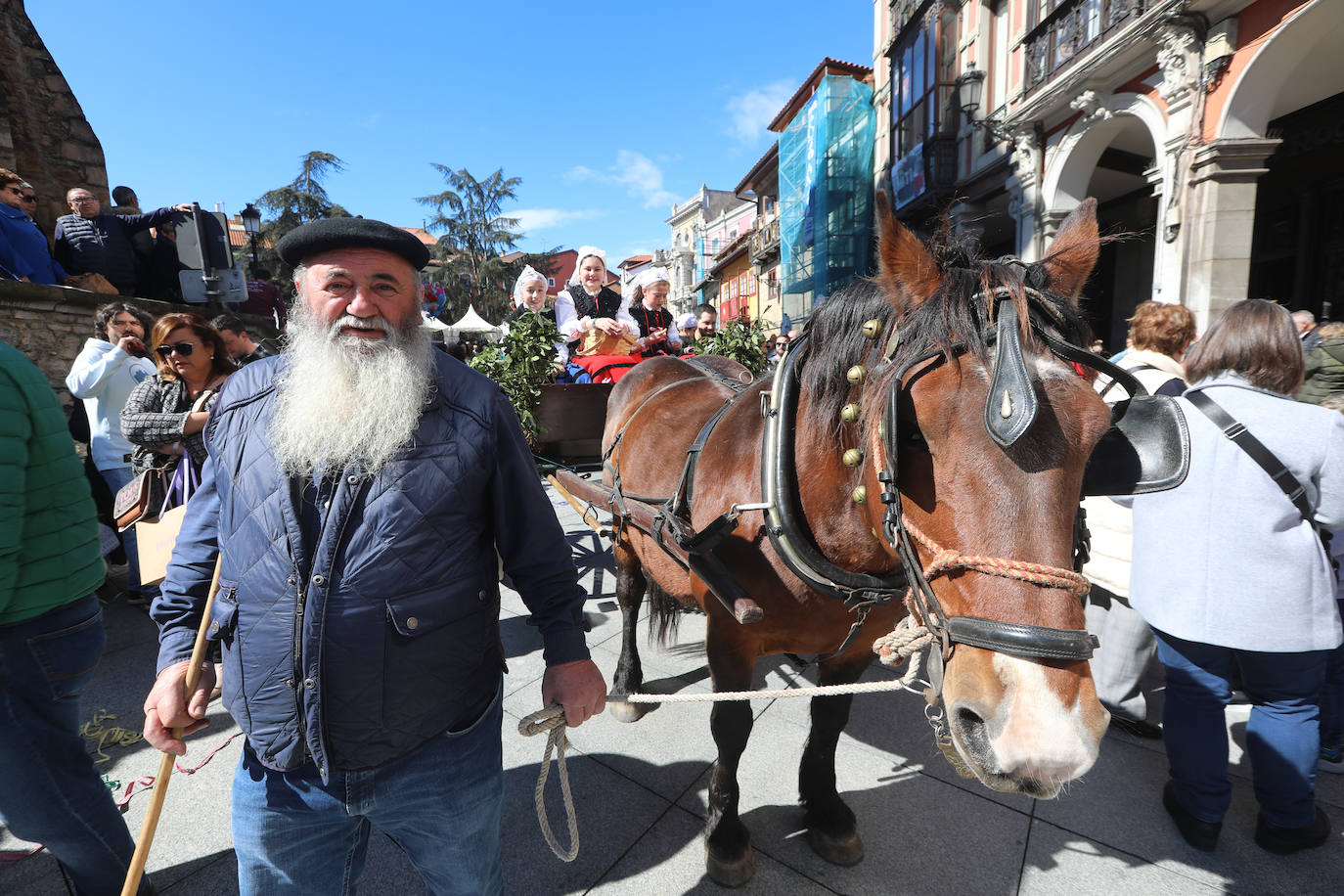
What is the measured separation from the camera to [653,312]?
493 centimetres

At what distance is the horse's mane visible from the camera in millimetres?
1133

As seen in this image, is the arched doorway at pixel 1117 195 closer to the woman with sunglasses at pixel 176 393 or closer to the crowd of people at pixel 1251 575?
the crowd of people at pixel 1251 575

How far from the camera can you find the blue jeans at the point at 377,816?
1232 mm

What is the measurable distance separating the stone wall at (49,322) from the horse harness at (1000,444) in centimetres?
708

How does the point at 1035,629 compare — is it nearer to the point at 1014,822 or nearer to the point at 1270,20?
the point at 1014,822

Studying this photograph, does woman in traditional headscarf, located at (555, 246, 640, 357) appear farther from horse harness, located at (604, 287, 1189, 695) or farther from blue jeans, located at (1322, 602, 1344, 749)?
blue jeans, located at (1322, 602, 1344, 749)

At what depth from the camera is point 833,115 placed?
53.7 feet

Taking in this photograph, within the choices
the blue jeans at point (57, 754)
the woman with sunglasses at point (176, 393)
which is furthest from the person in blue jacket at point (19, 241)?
the blue jeans at point (57, 754)

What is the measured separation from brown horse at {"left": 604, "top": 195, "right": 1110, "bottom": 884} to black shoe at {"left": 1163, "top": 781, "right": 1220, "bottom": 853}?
118 centimetres

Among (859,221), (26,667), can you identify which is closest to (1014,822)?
(26,667)

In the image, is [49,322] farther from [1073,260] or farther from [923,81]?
[923,81]

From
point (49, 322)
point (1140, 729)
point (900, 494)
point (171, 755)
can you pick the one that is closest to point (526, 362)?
point (171, 755)

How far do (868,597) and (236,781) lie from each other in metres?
1.58

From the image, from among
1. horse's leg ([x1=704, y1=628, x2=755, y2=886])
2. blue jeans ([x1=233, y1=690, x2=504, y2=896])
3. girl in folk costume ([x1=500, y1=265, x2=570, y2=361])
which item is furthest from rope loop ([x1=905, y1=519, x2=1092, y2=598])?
girl in folk costume ([x1=500, y1=265, x2=570, y2=361])
